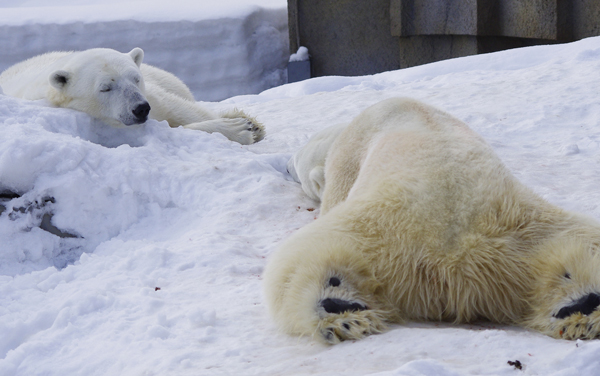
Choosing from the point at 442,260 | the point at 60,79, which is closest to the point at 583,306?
the point at 442,260

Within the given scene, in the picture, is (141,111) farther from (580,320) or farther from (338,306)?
(580,320)

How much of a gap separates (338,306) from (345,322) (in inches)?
1.7

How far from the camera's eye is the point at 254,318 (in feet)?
5.98

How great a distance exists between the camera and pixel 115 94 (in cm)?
377

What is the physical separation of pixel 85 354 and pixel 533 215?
1234 millimetres

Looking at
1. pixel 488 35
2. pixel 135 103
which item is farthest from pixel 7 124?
pixel 488 35

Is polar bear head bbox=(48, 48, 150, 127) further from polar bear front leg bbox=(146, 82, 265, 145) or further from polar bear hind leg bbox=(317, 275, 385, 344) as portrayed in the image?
polar bear hind leg bbox=(317, 275, 385, 344)

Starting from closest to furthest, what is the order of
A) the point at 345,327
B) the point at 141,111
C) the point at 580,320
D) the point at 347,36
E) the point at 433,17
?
the point at 580,320 → the point at 345,327 → the point at 141,111 → the point at 433,17 → the point at 347,36

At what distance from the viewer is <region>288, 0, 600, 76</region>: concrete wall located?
7027 millimetres

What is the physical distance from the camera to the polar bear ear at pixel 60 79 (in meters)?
3.82

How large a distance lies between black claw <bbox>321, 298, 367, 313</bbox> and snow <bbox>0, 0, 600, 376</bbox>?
89 millimetres

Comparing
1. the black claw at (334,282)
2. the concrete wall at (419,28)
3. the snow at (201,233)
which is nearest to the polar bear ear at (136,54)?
the snow at (201,233)

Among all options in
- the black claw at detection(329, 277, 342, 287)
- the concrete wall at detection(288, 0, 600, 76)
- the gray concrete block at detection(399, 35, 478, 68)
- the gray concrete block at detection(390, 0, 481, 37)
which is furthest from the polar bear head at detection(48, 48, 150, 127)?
the gray concrete block at detection(399, 35, 478, 68)

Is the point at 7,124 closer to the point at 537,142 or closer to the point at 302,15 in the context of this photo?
the point at 537,142
